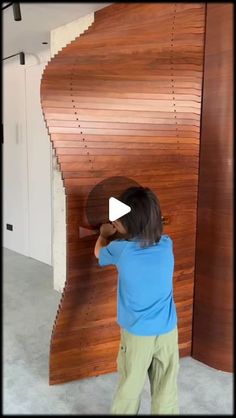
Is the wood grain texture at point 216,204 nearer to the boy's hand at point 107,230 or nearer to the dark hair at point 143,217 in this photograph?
the boy's hand at point 107,230

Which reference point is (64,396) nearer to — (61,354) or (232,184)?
Answer: (61,354)

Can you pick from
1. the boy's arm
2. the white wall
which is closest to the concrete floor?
the boy's arm

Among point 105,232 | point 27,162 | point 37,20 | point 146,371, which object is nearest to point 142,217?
point 105,232

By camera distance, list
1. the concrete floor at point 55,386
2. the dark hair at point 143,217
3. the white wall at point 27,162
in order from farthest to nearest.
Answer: the white wall at point 27,162 < the concrete floor at point 55,386 < the dark hair at point 143,217

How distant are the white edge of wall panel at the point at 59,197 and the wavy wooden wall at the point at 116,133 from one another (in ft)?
2.94

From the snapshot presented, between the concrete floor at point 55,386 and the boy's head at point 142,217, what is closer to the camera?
→ the boy's head at point 142,217

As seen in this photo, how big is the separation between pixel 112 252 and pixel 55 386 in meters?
1.08

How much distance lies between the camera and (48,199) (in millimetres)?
4516

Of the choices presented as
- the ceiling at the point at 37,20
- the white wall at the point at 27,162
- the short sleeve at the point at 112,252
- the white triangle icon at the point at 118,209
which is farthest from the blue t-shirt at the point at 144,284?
the white wall at the point at 27,162

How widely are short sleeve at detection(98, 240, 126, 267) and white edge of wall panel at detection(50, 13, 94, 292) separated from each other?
174cm

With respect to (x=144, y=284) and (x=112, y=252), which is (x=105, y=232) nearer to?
(x=112, y=252)

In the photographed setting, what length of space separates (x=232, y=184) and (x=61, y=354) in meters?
1.37

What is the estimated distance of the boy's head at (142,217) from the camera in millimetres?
1564

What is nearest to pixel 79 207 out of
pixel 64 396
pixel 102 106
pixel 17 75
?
pixel 102 106
